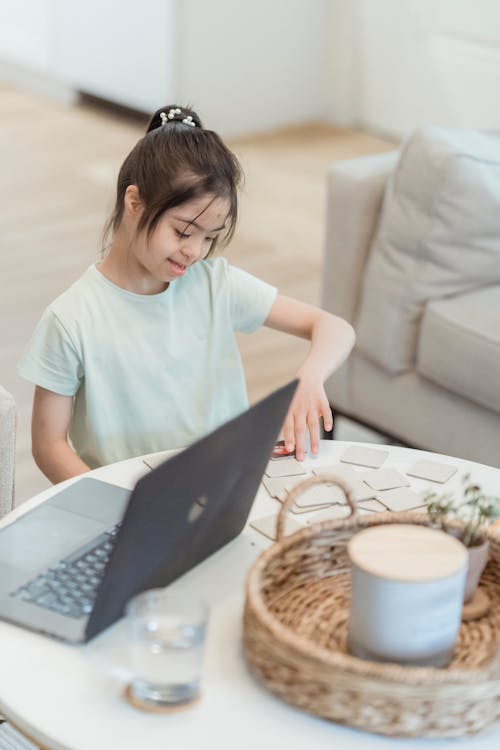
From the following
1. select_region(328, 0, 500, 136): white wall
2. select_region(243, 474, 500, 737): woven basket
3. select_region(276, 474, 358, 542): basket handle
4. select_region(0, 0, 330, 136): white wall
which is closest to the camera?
select_region(243, 474, 500, 737): woven basket

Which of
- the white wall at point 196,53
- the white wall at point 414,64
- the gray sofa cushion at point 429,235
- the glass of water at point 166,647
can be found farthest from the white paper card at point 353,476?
the white wall at point 196,53

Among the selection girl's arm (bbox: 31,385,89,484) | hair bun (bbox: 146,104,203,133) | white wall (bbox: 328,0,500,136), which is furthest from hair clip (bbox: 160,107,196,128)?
white wall (bbox: 328,0,500,136)

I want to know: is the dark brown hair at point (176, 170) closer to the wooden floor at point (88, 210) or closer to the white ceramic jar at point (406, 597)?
the white ceramic jar at point (406, 597)

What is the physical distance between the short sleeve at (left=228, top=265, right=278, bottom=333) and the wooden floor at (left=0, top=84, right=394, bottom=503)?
89cm

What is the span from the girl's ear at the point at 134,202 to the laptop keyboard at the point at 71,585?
52cm

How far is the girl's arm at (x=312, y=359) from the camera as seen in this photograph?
5.48 feet

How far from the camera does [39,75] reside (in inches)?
225

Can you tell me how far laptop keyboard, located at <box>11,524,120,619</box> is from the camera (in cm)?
128

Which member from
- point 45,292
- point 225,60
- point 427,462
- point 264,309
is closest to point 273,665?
point 427,462

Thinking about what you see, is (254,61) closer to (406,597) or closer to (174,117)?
(174,117)

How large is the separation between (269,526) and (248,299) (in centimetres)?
52

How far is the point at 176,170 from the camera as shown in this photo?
5.53ft

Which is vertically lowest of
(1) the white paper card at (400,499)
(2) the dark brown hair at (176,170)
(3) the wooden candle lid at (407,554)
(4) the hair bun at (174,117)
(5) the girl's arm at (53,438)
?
(5) the girl's arm at (53,438)

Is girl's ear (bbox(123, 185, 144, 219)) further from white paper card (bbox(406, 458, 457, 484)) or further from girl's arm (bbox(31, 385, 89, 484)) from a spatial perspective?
white paper card (bbox(406, 458, 457, 484))
